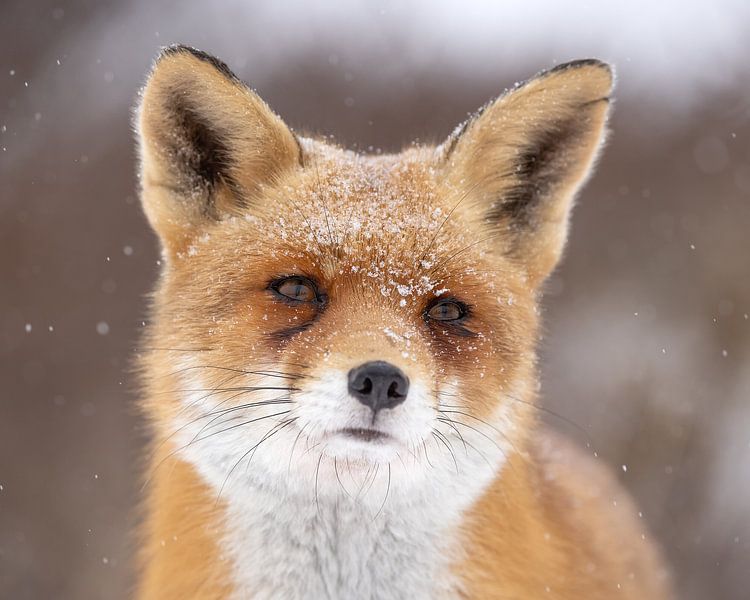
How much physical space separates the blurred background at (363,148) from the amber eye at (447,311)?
201 inches

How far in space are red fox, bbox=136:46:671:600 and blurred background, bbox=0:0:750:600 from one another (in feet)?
15.5

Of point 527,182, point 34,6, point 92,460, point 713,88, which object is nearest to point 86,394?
point 92,460

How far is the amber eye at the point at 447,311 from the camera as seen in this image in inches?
109

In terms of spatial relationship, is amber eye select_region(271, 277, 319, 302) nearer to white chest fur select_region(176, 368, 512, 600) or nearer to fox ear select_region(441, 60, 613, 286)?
white chest fur select_region(176, 368, 512, 600)

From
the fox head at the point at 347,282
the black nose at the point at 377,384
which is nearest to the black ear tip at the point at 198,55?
the fox head at the point at 347,282

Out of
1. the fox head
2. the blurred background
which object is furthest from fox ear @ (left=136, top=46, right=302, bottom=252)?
the blurred background

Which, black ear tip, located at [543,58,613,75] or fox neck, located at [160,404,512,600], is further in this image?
black ear tip, located at [543,58,613,75]

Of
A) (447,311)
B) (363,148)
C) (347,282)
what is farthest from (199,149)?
(363,148)

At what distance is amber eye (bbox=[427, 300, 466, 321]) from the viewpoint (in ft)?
9.09

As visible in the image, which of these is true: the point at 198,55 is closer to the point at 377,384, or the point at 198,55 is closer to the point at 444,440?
the point at 377,384

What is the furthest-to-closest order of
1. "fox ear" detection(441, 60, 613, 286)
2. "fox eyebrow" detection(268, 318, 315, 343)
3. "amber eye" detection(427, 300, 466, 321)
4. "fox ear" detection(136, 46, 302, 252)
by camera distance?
"fox ear" detection(441, 60, 613, 286) → "fox ear" detection(136, 46, 302, 252) → "amber eye" detection(427, 300, 466, 321) → "fox eyebrow" detection(268, 318, 315, 343)

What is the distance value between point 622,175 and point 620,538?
6.29m

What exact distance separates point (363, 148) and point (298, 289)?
511 centimetres

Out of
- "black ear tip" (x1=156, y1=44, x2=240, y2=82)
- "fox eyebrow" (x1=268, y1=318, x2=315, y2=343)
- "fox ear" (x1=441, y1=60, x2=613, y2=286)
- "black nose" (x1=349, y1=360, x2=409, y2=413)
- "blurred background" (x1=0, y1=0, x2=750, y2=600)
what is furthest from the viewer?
"blurred background" (x1=0, y1=0, x2=750, y2=600)
